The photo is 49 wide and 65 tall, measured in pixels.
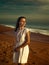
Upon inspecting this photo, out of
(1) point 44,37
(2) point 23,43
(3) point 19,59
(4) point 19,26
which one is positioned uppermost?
(4) point 19,26

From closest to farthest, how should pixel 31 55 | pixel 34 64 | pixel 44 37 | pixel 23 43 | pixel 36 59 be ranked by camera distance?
pixel 23 43, pixel 34 64, pixel 36 59, pixel 31 55, pixel 44 37

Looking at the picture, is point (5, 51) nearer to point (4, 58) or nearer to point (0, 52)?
point (0, 52)

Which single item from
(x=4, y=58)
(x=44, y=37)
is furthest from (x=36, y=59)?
(x=44, y=37)

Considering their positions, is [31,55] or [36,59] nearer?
[36,59]

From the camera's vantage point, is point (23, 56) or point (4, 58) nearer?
point (23, 56)

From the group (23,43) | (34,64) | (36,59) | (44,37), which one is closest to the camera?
(23,43)

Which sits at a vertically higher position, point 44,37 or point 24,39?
point 24,39

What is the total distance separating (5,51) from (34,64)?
163 centimetres

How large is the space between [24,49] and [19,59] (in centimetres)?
20

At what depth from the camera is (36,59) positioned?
7582 millimetres

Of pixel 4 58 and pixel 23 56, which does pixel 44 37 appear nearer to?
pixel 4 58

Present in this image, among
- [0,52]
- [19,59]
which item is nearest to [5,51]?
[0,52]

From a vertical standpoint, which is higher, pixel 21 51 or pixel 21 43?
pixel 21 43

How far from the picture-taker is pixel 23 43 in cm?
430
